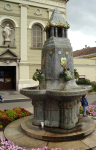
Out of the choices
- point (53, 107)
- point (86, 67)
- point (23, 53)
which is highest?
point (23, 53)

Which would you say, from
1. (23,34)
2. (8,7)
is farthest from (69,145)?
(8,7)

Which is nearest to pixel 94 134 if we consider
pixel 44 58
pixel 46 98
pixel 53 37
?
pixel 46 98

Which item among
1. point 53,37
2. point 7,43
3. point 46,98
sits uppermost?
point 7,43

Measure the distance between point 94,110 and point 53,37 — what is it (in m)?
4.31

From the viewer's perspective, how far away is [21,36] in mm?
18016

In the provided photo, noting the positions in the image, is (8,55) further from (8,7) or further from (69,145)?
(69,145)

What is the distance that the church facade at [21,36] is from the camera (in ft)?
57.4

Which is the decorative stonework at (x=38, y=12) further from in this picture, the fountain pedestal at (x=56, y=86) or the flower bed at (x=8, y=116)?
the flower bed at (x=8, y=116)

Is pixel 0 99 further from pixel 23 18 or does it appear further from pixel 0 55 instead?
pixel 23 18

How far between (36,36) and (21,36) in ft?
7.47

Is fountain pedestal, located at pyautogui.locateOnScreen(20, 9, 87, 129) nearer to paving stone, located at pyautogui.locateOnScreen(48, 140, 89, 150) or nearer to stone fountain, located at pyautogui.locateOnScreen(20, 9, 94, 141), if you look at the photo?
stone fountain, located at pyautogui.locateOnScreen(20, 9, 94, 141)

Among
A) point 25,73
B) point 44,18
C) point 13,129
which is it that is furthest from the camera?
point 44,18

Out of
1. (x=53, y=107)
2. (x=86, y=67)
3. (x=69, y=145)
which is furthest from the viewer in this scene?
(x=86, y=67)

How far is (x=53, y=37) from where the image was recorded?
210 inches
